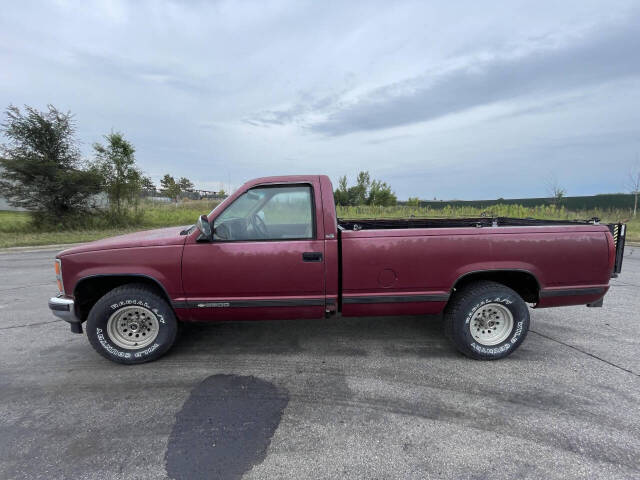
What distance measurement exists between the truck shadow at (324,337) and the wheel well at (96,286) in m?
0.85

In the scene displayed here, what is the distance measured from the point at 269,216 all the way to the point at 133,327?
70.2 inches

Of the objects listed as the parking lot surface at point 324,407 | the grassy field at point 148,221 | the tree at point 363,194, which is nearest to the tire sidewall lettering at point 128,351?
the parking lot surface at point 324,407

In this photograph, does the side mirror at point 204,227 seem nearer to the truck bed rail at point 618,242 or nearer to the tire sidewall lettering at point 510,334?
the tire sidewall lettering at point 510,334

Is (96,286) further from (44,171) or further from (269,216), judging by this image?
(44,171)

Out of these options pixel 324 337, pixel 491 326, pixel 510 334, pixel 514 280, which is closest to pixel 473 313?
pixel 491 326

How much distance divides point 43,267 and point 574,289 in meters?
11.1

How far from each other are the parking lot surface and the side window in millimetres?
1317

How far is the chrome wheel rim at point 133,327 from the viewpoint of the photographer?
2982 mm

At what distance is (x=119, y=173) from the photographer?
15.5 m

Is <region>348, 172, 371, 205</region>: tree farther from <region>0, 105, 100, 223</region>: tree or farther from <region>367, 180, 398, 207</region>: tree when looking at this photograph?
<region>0, 105, 100, 223</region>: tree

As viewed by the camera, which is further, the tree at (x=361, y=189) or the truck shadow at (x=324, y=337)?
the tree at (x=361, y=189)

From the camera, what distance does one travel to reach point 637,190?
1769cm

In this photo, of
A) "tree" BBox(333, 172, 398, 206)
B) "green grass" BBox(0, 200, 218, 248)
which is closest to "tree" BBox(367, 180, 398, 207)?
"tree" BBox(333, 172, 398, 206)

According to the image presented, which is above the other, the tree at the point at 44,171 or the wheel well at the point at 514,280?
the tree at the point at 44,171
